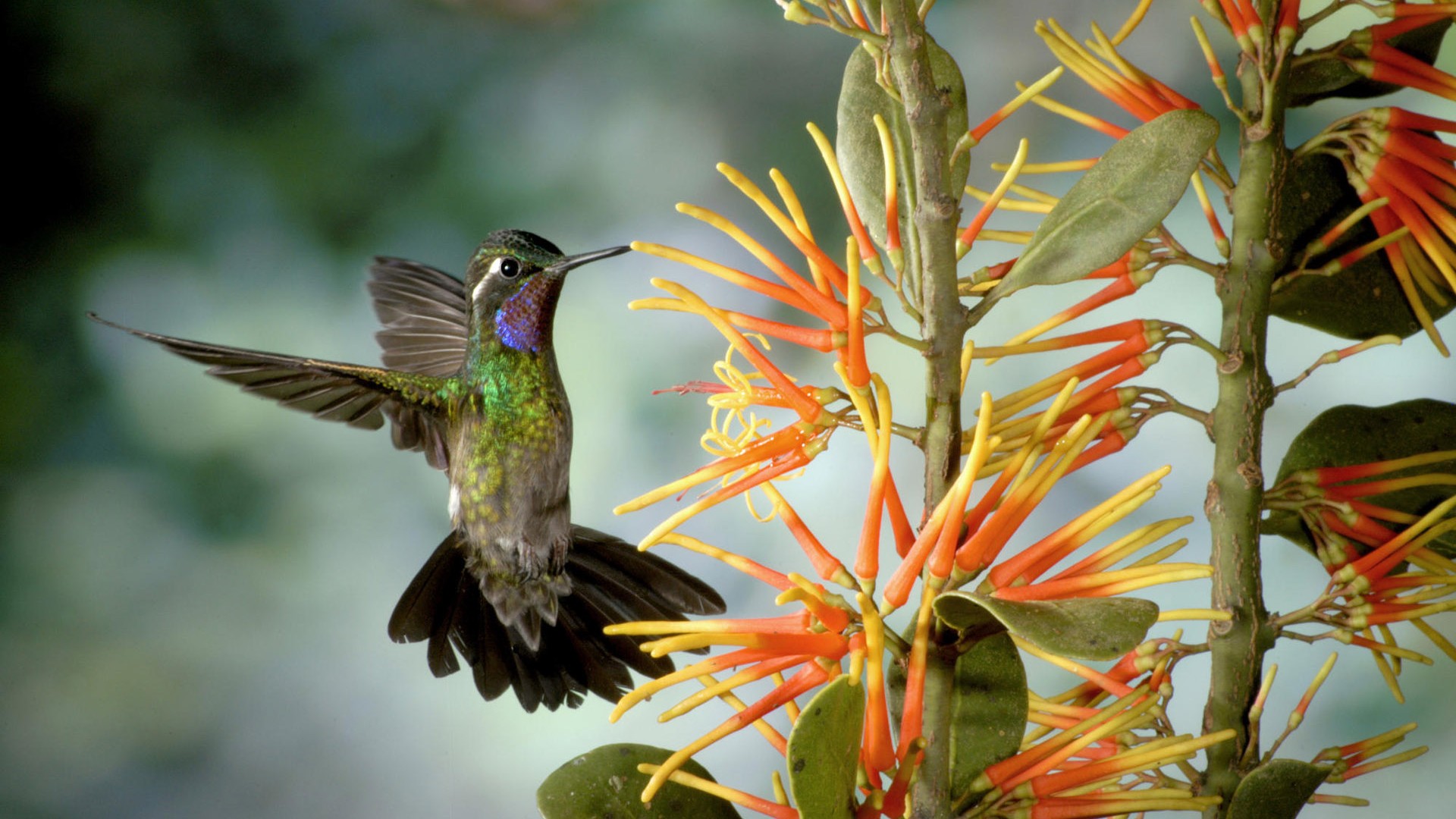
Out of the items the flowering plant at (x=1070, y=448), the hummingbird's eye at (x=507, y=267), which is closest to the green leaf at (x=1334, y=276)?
the flowering plant at (x=1070, y=448)

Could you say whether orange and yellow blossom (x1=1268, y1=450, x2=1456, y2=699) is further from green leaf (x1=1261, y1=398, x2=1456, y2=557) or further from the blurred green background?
the blurred green background

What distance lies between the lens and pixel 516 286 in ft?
2.32

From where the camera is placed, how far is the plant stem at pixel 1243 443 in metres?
0.44

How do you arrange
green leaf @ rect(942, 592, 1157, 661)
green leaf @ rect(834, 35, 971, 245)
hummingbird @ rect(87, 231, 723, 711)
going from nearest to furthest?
green leaf @ rect(942, 592, 1157, 661) < green leaf @ rect(834, 35, 971, 245) < hummingbird @ rect(87, 231, 723, 711)

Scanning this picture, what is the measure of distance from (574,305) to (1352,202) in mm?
576

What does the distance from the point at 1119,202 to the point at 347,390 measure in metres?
0.53

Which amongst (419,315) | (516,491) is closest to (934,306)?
(516,491)

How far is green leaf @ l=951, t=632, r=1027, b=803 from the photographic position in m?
0.38

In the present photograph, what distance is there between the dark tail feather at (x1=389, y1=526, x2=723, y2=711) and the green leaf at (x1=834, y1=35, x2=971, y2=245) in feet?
1.17

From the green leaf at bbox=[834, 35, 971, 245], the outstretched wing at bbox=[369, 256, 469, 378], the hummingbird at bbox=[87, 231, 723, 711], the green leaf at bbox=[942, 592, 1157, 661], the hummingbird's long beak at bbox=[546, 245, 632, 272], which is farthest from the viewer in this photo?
the outstretched wing at bbox=[369, 256, 469, 378]

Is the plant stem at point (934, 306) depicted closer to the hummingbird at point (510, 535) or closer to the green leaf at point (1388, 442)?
the green leaf at point (1388, 442)

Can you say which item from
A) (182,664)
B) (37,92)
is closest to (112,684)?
(182,664)

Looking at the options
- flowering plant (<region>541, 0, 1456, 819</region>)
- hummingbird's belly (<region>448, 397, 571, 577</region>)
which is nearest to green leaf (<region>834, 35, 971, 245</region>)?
flowering plant (<region>541, 0, 1456, 819</region>)

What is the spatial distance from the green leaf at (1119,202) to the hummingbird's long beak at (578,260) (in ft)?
0.96
